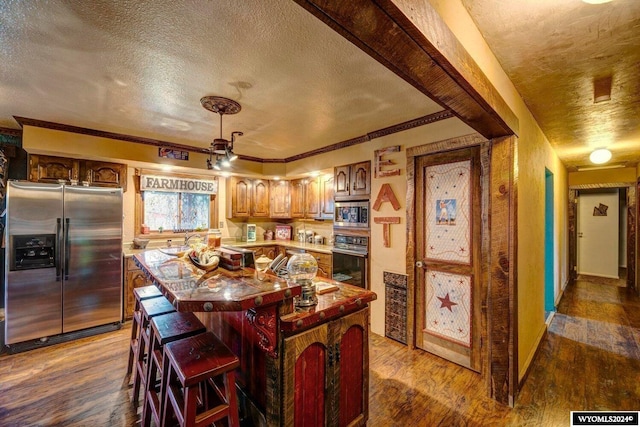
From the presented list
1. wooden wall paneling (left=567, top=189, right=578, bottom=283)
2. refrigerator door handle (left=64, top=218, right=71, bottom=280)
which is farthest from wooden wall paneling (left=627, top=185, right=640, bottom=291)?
refrigerator door handle (left=64, top=218, right=71, bottom=280)

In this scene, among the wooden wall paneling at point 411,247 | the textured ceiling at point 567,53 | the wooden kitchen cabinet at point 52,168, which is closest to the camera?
the textured ceiling at point 567,53

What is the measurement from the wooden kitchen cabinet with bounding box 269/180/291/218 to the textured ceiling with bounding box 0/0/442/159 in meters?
1.99

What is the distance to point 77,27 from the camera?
1547 millimetres

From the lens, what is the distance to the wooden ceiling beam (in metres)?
0.83

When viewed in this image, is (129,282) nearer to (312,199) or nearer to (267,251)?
(267,251)

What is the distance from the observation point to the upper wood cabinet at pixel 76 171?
327cm

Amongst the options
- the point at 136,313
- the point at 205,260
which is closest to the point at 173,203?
the point at 136,313

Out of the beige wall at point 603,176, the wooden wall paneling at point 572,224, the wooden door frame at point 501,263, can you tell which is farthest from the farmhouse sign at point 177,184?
the beige wall at point 603,176

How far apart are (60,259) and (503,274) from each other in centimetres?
446

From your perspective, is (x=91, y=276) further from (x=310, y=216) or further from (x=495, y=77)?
(x=495, y=77)

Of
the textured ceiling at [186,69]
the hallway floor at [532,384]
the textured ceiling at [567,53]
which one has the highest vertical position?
the textured ceiling at [186,69]

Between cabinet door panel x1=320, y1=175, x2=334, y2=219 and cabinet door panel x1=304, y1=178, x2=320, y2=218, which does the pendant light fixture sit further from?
cabinet door panel x1=304, y1=178, x2=320, y2=218

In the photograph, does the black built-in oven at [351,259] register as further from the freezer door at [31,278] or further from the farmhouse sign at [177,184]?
the freezer door at [31,278]

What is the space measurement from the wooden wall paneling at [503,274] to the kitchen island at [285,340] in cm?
109
